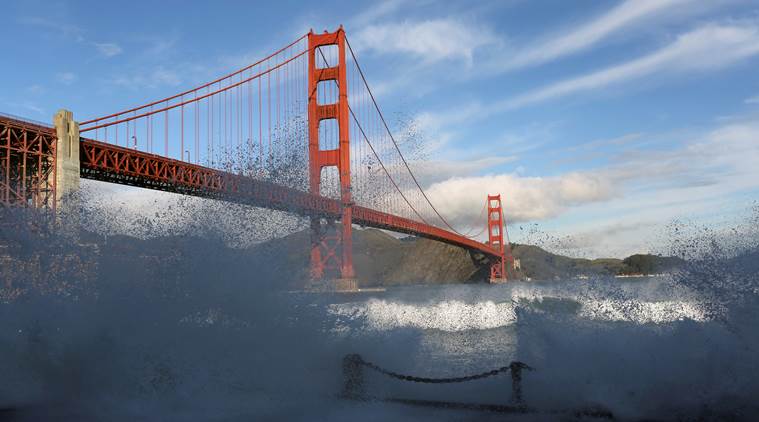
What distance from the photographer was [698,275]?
8.23 meters

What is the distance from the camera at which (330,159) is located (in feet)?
117

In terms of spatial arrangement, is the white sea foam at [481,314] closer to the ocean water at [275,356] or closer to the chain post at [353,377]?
the ocean water at [275,356]

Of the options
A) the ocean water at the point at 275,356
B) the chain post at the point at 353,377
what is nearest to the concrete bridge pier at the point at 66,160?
the ocean water at the point at 275,356

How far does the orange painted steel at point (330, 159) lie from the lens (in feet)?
99.1

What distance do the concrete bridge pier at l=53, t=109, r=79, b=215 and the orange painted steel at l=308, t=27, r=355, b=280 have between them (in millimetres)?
10271

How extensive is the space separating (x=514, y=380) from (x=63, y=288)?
684cm

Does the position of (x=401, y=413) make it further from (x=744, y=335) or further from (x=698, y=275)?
(x=698, y=275)

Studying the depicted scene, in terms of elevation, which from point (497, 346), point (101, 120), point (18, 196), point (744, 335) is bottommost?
point (497, 346)

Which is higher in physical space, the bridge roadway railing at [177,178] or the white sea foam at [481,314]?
the bridge roadway railing at [177,178]

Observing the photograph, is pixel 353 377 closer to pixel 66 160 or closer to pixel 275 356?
pixel 275 356

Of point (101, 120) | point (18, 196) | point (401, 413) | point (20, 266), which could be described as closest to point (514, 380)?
point (401, 413)

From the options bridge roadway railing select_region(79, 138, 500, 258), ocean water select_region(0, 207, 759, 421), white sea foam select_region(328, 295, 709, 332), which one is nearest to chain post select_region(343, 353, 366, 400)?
ocean water select_region(0, 207, 759, 421)

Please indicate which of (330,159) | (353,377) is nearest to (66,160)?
(330,159)

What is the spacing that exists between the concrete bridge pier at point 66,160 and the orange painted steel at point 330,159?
404 inches
